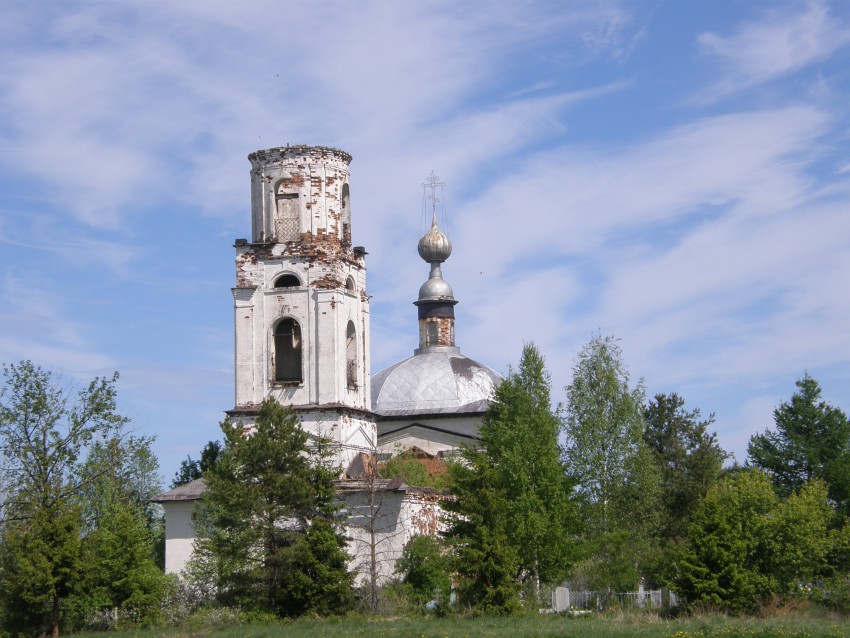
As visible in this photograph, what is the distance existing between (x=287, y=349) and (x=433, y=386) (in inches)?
467

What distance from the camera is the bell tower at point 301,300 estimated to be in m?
38.2

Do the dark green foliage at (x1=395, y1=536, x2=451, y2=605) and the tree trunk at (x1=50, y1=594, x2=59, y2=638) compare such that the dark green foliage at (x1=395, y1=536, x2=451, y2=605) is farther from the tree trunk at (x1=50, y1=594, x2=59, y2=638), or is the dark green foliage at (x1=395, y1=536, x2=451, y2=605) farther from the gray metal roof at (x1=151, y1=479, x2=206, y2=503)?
the tree trunk at (x1=50, y1=594, x2=59, y2=638)

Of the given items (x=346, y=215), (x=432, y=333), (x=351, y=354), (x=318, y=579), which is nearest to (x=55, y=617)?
(x=318, y=579)

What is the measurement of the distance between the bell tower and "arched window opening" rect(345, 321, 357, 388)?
0.04 m

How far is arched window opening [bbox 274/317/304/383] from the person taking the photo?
128ft

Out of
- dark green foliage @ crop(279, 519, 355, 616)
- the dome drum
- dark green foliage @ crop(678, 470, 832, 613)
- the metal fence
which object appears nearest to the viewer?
dark green foliage @ crop(678, 470, 832, 613)

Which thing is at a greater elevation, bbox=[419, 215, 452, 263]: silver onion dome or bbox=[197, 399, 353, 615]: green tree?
bbox=[419, 215, 452, 263]: silver onion dome

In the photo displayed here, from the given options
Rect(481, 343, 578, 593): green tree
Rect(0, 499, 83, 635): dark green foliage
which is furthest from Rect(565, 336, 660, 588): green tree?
Rect(0, 499, 83, 635): dark green foliage

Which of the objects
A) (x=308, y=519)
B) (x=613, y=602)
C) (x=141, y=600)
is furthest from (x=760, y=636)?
(x=141, y=600)

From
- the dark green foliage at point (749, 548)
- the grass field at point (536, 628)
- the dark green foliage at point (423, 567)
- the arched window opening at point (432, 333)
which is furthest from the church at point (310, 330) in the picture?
the arched window opening at point (432, 333)

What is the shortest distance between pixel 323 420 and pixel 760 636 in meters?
15.1

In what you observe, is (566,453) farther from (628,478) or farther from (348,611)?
(348,611)

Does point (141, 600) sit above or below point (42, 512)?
below

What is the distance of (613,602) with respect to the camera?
34.4 metres
